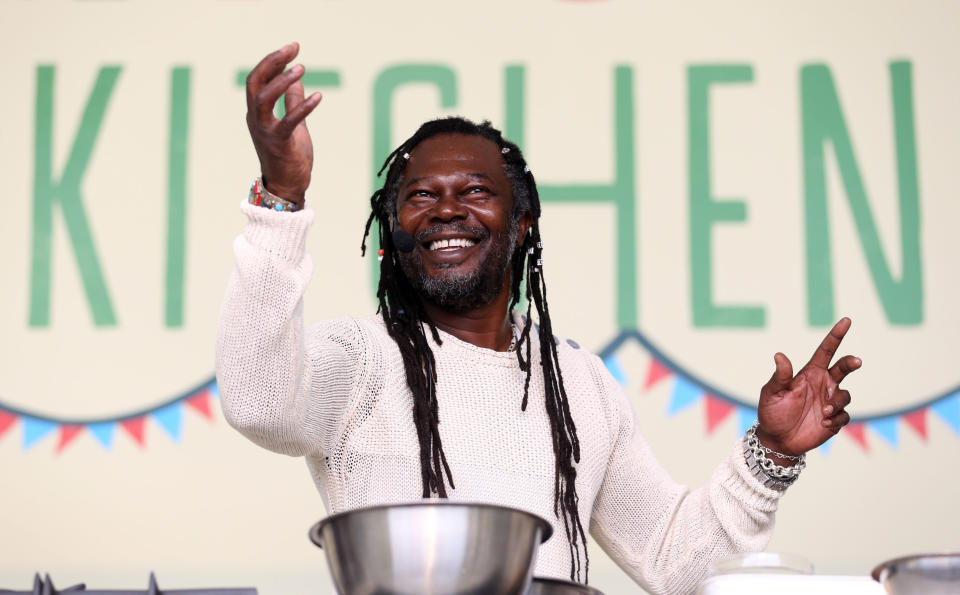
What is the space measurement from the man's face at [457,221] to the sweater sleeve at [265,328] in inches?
17.2

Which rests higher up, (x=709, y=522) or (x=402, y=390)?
(x=402, y=390)

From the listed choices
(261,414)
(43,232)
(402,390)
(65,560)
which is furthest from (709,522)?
(43,232)

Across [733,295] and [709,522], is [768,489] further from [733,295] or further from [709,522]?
[733,295]

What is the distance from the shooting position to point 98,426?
3.30 meters

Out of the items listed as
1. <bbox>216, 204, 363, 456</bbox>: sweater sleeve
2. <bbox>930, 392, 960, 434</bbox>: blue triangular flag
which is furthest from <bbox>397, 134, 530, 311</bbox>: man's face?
<bbox>930, 392, 960, 434</bbox>: blue triangular flag

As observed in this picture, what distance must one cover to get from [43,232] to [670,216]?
1511mm

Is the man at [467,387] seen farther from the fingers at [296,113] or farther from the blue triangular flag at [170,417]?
the blue triangular flag at [170,417]

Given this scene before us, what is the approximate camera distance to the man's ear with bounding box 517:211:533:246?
2678 mm

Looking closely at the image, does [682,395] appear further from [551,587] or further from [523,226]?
[551,587]

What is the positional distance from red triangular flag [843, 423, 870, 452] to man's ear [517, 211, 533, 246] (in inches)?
42.1

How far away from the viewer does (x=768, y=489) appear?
2.30 m

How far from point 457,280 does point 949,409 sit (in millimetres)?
1458

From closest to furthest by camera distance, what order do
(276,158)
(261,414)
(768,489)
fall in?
(276,158) < (261,414) < (768,489)

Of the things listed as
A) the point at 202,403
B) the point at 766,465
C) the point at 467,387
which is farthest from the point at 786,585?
the point at 202,403
